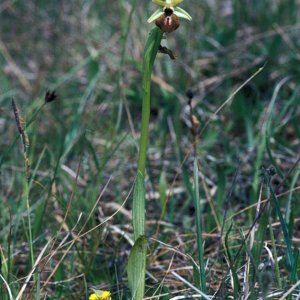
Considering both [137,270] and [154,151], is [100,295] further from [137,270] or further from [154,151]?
[154,151]

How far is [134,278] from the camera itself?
61.6 inches

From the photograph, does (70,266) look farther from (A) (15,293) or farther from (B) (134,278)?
(B) (134,278)

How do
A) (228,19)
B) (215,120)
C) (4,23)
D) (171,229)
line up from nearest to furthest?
(171,229)
(215,120)
(228,19)
(4,23)

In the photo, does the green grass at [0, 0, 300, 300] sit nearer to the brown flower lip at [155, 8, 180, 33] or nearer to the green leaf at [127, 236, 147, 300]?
the green leaf at [127, 236, 147, 300]

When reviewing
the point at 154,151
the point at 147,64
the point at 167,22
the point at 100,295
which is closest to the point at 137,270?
the point at 100,295

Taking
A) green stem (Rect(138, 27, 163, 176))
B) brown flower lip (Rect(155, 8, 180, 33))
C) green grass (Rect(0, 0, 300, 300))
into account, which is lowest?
green grass (Rect(0, 0, 300, 300))

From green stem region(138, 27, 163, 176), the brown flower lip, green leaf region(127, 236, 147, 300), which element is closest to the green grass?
green leaf region(127, 236, 147, 300)

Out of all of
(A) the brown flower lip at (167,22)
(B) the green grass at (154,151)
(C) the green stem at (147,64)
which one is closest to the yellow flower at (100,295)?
(B) the green grass at (154,151)

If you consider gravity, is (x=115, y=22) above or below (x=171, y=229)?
above

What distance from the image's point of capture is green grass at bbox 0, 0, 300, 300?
172cm

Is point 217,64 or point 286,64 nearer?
point 286,64

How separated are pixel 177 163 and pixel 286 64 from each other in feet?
3.05

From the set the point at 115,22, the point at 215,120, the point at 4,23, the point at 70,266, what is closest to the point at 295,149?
the point at 215,120

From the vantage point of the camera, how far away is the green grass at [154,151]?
1722 millimetres
